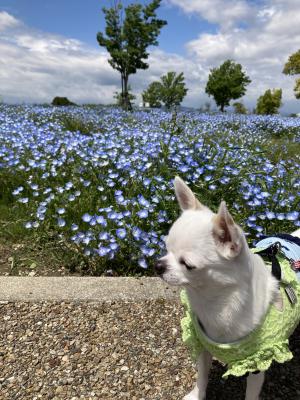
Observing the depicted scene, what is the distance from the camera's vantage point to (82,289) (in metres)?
2.98

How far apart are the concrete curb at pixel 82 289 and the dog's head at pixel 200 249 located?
1428 millimetres

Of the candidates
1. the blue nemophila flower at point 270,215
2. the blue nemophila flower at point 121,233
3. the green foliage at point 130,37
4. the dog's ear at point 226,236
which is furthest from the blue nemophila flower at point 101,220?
the green foliage at point 130,37

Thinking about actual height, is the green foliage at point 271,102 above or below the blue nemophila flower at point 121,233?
below

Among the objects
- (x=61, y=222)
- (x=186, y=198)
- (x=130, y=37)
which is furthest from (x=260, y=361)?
(x=130, y=37)

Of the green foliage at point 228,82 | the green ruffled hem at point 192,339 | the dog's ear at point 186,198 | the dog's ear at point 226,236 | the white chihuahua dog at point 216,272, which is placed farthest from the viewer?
the green foliage at point 228,82

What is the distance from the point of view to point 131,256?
3.38 m

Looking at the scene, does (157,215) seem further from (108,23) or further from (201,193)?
(108,23)

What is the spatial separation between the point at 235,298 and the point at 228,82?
3614cm

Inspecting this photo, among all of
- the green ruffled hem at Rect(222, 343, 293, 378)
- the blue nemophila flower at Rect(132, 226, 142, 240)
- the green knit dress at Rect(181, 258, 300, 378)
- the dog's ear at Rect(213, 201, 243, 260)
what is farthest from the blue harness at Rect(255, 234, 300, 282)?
the blue nemophila flower at Rect(132, 226, 142, 240)

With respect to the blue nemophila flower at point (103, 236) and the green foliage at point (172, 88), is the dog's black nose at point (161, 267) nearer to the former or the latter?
the blue nemophila flower at point (103, 236)

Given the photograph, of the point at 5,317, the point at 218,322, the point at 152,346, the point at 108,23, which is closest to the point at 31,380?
the point at 5,317

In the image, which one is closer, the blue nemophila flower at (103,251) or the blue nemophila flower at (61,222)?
the blue nemophila flower at (103,251)

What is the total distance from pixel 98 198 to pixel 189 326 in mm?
2372

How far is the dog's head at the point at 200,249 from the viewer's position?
145 centimetres
